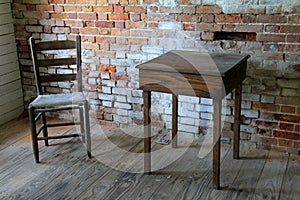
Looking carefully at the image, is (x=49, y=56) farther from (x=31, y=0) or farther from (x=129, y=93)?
(x=129, y=93)

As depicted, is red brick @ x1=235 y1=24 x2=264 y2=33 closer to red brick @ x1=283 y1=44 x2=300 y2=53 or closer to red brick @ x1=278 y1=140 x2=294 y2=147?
red brick @ x1=283 y1=44 x2=300 y2=53

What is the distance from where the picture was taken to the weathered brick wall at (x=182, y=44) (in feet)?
→ 9.78

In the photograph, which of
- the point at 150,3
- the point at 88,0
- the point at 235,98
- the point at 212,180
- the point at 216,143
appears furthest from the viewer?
the point at 88,0

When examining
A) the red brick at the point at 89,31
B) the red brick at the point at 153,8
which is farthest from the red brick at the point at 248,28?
the red brick at the point at 89,31

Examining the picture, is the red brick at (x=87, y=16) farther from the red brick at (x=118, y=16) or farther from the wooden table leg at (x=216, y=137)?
the wooden table leg at (x=216, y=137)

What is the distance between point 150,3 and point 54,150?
1538 millimetres

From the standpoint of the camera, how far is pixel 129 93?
3.68 metres

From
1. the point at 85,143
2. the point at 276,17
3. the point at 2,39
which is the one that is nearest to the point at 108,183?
the point at 85,143

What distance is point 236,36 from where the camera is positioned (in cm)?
313

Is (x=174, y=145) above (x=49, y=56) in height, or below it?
below

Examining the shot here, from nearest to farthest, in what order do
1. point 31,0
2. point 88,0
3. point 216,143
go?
point 216,143 → point 88,0 → point 31,0

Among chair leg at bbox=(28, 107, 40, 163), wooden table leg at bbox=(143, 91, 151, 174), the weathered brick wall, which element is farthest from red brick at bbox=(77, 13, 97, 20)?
wooden table leg at bbox=(143, 91, 151, 174)

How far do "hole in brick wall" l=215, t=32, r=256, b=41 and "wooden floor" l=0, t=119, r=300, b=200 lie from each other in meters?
0.95

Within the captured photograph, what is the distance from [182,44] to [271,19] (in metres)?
0.77
